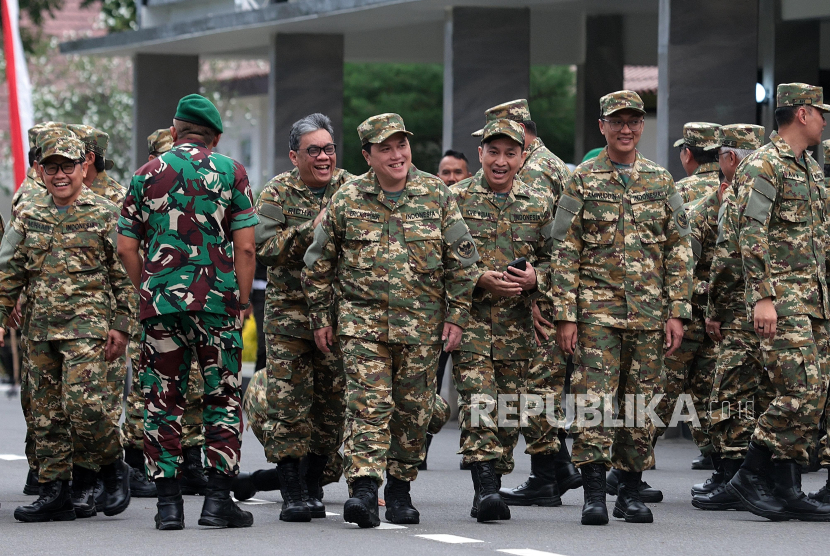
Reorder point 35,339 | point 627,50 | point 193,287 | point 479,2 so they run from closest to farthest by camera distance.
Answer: point 193,287 < point 35,339 < point 479,2 < point 627,50

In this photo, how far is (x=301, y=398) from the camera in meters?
8.57

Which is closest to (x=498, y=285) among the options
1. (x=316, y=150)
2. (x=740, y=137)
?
(x=316, y=150)

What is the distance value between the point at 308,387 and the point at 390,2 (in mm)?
8499

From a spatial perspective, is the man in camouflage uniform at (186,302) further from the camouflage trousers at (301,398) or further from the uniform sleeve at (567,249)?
the uniform sleeve at (567,249)

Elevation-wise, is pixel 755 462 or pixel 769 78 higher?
pixel 769 78

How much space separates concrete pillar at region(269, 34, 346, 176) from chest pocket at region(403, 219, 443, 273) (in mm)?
11129

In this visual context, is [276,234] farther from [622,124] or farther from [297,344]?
[622,124]

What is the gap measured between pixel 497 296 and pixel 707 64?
576 centimetres

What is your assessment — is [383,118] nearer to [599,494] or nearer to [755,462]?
[599,494]

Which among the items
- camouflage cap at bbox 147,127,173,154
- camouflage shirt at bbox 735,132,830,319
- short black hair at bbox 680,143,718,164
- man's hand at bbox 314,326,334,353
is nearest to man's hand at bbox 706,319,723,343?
camouflage shirt at bbox 735,132,830,319

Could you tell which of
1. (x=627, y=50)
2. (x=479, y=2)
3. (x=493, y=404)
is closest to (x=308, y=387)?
(x=493, y=404)

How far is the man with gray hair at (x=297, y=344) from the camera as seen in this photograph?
336 inches

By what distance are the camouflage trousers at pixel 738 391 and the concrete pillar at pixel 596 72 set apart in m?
11.0

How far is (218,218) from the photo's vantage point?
798cm
